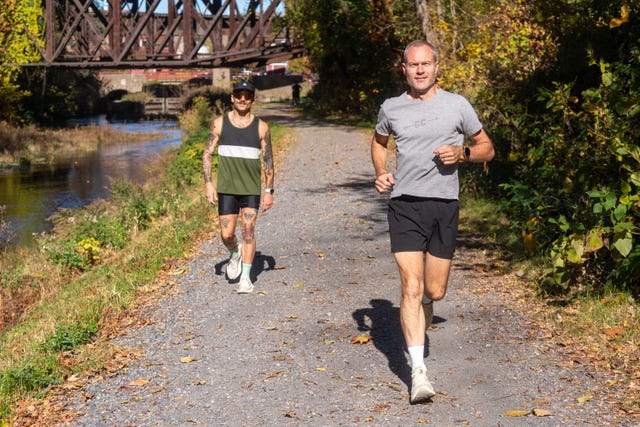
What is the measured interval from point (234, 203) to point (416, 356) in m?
3.83

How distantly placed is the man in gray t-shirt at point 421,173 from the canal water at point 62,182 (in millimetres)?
13651

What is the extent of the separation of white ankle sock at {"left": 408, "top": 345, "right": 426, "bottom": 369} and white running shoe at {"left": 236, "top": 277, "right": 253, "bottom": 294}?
3453 mm

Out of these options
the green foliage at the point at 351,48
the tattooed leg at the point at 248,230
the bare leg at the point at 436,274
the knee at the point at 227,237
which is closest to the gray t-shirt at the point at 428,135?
the bare leg at the point at 436,274

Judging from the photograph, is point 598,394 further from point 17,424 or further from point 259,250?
point 259,250

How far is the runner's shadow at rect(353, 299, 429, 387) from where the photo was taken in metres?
6.70

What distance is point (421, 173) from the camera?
5973mm

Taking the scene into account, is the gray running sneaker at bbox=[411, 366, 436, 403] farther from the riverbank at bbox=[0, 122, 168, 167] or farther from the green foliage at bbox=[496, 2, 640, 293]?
the riverbank at bbox=[0, 122, 168, 167]

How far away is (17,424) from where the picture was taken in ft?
19.7

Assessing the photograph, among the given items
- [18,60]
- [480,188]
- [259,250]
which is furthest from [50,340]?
[18,60]

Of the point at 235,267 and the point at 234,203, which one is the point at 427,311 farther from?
the point at 235,267

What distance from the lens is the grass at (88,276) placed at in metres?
7.16

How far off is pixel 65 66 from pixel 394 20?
2234cm

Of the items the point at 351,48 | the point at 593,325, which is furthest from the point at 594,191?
the point at 351,48

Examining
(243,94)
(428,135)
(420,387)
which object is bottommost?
(420,387)
